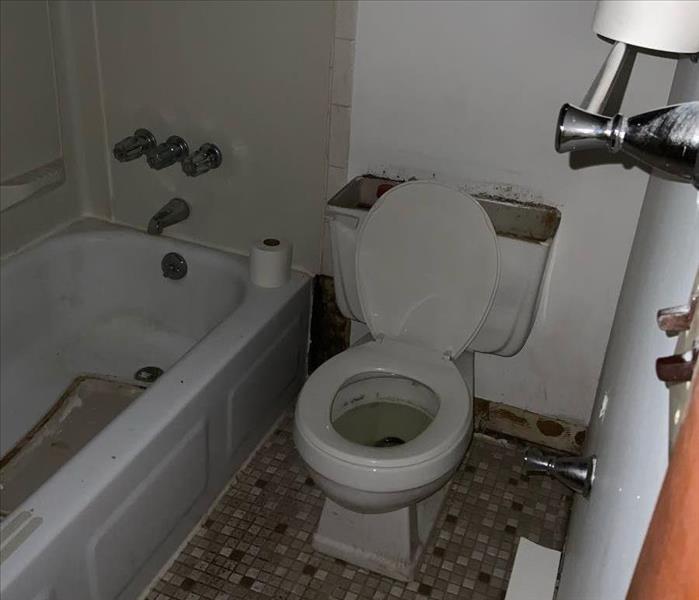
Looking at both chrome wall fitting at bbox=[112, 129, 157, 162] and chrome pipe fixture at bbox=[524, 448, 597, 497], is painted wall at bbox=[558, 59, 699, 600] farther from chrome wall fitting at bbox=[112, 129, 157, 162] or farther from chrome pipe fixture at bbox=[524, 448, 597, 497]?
chrome wall fitting at bbox=[112, 129, 157, 162]

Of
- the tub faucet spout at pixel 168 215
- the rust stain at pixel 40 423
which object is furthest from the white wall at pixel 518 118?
the rust stain at pixel 40 423

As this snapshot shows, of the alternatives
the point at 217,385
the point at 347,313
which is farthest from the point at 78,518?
the point at 347,313

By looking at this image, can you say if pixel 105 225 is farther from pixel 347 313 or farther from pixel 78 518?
pixel 78 518

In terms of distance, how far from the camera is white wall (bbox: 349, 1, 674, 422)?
5.57ft

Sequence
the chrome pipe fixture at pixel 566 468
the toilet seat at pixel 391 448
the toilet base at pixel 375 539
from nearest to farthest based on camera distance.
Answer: the chrome pipe fixture at pixel 566 468 → the toilet seat at pixel 391 448 → the toilet base at pixel 375 539

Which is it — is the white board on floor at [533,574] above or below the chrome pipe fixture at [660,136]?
below

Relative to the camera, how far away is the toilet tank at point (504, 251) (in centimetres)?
180

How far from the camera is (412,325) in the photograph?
1.91m

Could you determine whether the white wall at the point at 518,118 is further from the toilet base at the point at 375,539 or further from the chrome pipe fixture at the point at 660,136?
the chrome pipe fixture at the point at 660,136

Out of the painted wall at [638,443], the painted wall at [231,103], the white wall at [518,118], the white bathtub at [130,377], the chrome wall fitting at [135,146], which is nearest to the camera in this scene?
the painted wall at [638,443]

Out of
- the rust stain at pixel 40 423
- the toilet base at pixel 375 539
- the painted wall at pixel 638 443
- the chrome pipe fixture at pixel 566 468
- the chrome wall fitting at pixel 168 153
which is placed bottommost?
the toilet base at pixel 375 539

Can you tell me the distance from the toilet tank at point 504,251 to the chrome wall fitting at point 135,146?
0.55m

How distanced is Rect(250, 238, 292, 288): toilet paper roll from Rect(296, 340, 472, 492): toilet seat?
35cm

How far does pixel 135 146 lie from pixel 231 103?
0.95 ft
